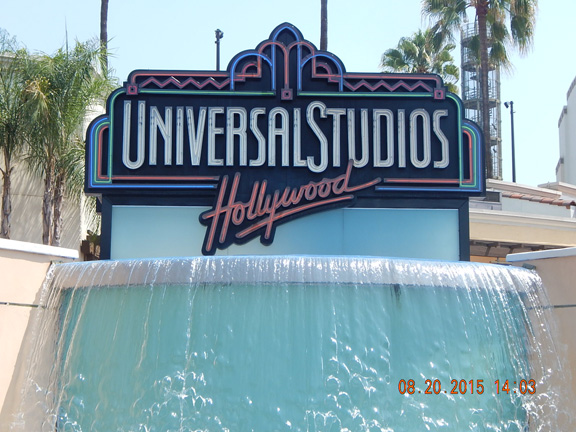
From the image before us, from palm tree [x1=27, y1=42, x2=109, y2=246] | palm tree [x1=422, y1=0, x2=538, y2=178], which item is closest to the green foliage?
palm tree [x1=422, y1=0, x2=538, y2=178]

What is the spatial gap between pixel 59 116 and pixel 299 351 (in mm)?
13183

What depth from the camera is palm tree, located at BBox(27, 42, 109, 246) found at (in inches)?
851

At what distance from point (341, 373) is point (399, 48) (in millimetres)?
32380

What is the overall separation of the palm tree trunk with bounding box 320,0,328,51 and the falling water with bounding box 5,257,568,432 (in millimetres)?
23785

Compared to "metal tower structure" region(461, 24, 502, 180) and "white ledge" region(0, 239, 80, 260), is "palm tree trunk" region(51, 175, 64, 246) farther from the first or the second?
"metal tower structure" region(461, 24, 502, 180)

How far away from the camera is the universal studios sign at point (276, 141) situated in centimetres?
1507

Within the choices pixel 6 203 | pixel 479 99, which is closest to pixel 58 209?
pixel 6 203

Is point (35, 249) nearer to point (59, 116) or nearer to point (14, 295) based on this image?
point (14, 295)

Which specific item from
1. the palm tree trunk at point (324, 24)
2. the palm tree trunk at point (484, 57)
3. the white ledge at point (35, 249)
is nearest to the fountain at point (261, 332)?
the white ledge at point (35, 249)

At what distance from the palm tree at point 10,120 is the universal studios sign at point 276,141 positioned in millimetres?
7227

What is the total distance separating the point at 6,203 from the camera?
70.4ft

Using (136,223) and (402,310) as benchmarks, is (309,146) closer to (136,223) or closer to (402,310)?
(136,223)

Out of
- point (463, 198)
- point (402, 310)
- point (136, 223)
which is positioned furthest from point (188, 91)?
point (402, 310)

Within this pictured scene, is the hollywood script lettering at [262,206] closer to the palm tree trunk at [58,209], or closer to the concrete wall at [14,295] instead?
the concrete wall at [14,295]
